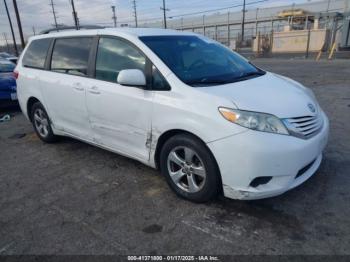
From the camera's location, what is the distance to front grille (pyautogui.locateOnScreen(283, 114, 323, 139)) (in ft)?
8.81

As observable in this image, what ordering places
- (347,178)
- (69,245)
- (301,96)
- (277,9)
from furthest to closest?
(277,9)
(347,178)
(301,96)
(69,245)

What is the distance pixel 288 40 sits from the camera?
34250mm

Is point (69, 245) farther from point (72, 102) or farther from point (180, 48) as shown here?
point (180, 48)

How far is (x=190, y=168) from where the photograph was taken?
9.79 feet

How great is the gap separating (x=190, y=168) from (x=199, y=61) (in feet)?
4.35

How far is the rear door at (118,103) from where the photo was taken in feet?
10.6

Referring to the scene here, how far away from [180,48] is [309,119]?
1.67 m

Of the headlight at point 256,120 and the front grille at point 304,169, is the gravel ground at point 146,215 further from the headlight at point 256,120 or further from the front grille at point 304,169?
the headlight at point 256,120

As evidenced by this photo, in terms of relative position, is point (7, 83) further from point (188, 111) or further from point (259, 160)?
point (259, 160)

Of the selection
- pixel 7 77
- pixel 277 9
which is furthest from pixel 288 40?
pixel 7 77

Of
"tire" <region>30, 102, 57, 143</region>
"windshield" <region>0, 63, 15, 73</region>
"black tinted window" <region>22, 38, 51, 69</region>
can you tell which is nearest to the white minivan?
"black tinted window" <region>22, 38, 51, 69</region>

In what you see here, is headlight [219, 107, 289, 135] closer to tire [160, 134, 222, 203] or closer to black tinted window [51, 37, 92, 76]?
tire [160, 134, 222, 203]

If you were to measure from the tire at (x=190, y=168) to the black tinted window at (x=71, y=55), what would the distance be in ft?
5.53

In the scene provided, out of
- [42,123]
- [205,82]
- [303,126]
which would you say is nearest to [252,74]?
[205,82]
